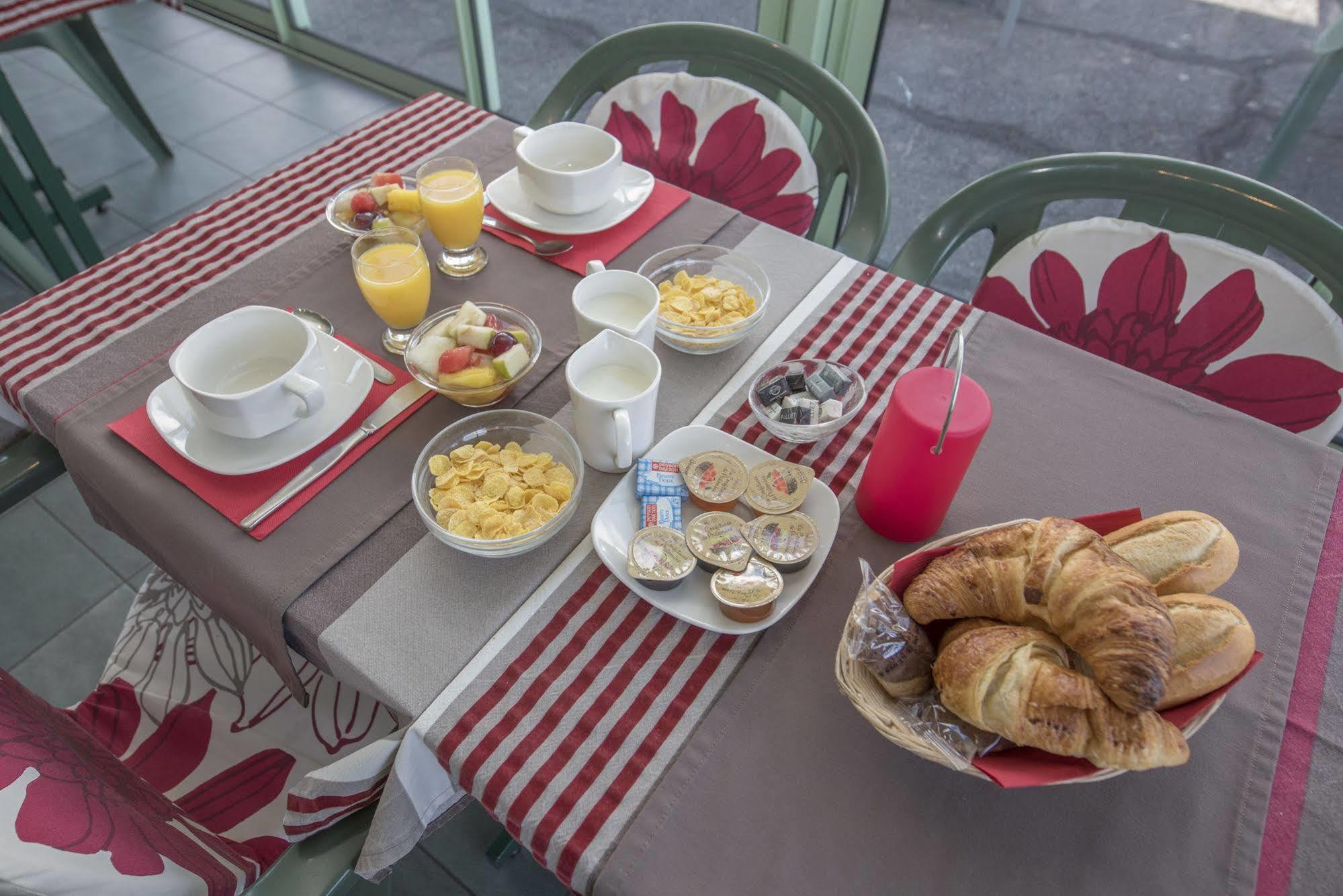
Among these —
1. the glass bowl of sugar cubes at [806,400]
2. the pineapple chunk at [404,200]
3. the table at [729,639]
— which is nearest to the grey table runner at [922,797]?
the table at [729,639]

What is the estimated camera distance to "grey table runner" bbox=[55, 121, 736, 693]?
76 centimetres

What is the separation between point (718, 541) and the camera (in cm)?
75

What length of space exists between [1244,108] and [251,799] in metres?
2.68

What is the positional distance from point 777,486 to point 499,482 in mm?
275

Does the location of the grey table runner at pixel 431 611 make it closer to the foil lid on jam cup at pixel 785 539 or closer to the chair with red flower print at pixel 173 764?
the chair with red flower print at pixel 173 764

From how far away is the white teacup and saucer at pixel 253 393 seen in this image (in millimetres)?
798

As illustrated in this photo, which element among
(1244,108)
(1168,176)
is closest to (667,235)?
(1168,176)

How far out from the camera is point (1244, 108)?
2.12 m

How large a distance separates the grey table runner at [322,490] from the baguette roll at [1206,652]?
0.67 meters

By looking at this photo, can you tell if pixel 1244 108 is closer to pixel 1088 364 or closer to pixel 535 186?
pixel 1088 364

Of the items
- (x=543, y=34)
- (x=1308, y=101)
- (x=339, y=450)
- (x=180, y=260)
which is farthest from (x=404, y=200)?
(x=543, y=34)

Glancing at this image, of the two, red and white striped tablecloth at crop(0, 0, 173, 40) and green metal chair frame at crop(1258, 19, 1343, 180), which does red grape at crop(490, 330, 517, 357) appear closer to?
red and white striped tablecloth at crop(0, 0, 173, 40)

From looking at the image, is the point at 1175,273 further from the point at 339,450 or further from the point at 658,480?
the point at 339,450

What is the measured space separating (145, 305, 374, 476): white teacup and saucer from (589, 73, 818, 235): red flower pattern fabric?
0.73 m
